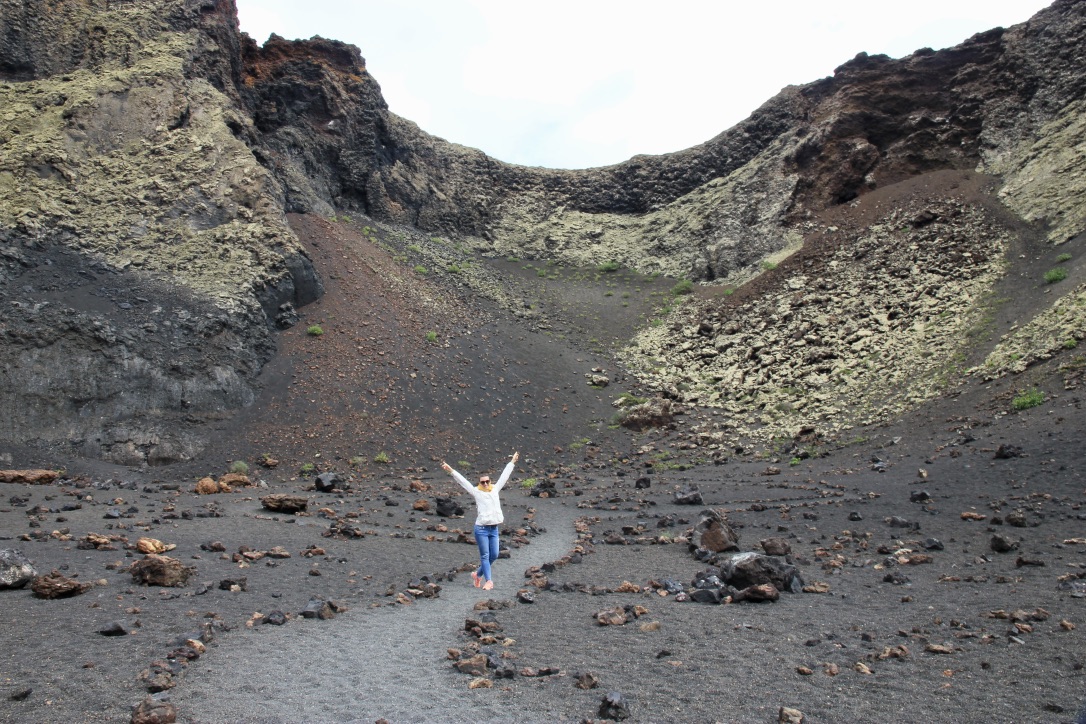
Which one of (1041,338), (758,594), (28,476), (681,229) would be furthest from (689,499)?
(681,229)

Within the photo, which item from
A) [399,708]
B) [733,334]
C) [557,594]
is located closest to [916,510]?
[557,594]

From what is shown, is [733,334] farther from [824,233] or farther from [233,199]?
[233,199]

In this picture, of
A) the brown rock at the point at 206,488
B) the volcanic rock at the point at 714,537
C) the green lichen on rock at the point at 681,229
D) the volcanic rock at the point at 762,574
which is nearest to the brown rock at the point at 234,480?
the brown rock at the point at 206,488

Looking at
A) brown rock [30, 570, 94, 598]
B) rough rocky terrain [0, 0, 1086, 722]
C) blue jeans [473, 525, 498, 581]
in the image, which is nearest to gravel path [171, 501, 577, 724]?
rough rocky terrain [0, 0, 1086, 722]

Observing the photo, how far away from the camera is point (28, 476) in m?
15.5

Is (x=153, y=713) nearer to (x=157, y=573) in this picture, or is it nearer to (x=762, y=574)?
(x=157, y=573)

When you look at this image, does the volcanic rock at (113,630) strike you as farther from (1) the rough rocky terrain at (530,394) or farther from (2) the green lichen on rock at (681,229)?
(2) the green lichen on rock at (681,229)

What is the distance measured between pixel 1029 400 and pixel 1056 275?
883 centimetres

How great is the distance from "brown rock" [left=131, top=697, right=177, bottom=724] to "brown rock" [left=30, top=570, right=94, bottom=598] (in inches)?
145

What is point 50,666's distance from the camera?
5160 millimetres

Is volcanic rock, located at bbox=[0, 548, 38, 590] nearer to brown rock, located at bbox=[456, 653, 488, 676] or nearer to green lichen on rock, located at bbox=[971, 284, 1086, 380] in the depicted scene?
brown rock, located at bbox=[456, 653, 488, 676]

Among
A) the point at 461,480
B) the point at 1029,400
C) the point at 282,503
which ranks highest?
the point at 1029,400

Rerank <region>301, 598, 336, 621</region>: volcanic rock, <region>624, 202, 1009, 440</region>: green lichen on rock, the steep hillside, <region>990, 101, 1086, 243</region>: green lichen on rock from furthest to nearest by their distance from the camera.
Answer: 1. <region>990, 101, 1086, 243</region>: green lichen on rock
2. <region>624, 202, 1009, 440</region>: green lichen on rock
3. the steep hillside
4. <region>301, 598, 336, 621</region>: volcanic rock

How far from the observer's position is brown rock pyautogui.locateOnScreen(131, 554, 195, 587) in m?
7.75
